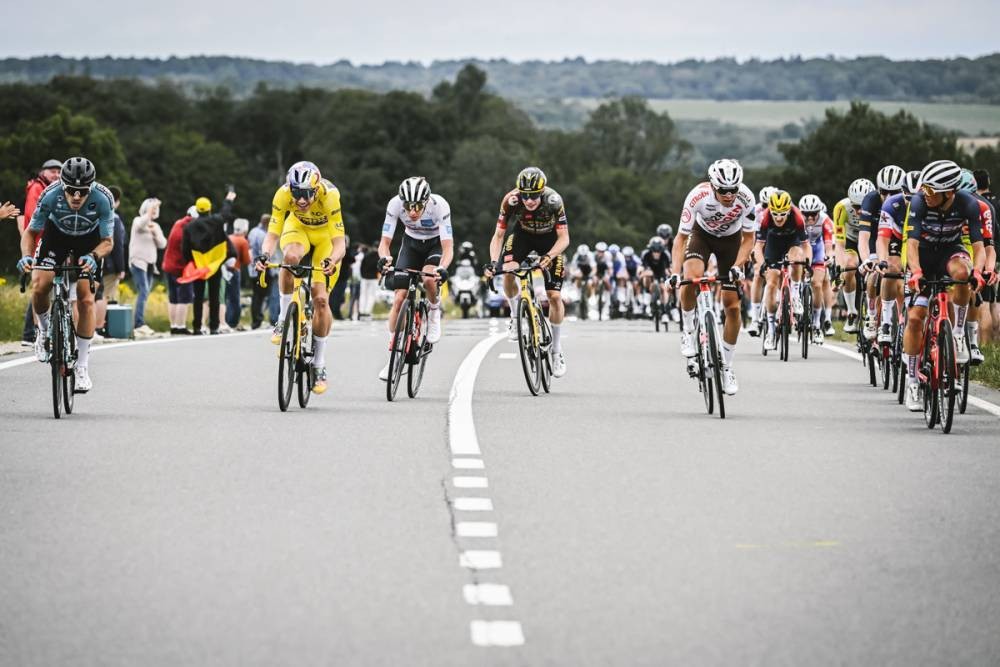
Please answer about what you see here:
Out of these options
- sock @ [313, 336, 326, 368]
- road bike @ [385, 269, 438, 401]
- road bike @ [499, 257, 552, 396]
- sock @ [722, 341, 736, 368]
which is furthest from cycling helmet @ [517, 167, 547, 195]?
sock @ [313, 336, 326, 368]

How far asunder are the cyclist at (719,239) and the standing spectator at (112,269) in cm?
927

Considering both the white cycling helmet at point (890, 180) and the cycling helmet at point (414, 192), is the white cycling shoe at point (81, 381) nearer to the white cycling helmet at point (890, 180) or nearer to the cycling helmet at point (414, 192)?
the cycling helmet at point (414, 192)

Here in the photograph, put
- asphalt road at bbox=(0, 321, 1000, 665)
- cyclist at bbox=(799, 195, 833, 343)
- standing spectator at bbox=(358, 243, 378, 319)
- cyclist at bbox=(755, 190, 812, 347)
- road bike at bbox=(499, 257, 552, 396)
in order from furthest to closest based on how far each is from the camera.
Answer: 1. standing spectator at bbox=(358, 243, 378, 319)
2. cyclist at bbox=(799, 195, 833, 343)
3. cyclist at bbox=(755, 190, 812, 347)
4. road bike at bbox=(499, 257, 552, 396)
5. asphalt road at bbox=(0, 321, 1000, 665)

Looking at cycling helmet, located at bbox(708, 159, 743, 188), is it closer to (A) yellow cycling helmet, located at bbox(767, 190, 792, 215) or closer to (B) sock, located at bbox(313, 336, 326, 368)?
(B) sock, located at bbox(313, 336, 326, 368)

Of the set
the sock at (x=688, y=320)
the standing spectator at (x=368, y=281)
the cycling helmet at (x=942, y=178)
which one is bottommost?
the standing spectator at (x=368, y=281)

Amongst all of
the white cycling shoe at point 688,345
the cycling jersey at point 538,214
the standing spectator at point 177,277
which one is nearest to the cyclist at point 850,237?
the cycling jersey at point 538,214

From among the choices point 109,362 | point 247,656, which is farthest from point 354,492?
point 109,362

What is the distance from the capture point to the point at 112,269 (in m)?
23.5

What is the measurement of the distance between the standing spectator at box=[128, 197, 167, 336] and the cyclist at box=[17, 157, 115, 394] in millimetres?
12126

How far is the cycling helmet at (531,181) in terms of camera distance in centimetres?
1599

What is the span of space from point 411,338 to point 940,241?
4.37 meters

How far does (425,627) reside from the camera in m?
6.55

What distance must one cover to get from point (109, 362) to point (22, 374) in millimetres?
2292

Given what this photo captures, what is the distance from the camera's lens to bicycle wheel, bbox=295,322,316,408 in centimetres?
1451
